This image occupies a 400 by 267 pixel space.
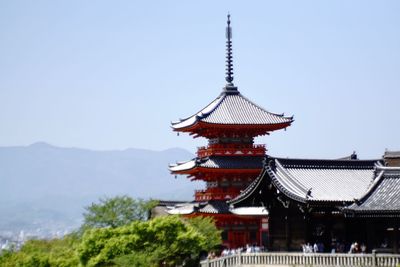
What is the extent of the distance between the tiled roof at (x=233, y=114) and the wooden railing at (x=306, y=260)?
20273 millimetres

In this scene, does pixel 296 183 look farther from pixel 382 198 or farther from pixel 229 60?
pixel 229 60

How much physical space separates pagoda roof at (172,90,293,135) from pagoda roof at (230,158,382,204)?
15743 mm

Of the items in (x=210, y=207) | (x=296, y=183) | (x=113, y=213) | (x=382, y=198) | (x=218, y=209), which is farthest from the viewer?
(x=113, y=213)

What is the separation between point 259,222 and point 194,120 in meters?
10.2

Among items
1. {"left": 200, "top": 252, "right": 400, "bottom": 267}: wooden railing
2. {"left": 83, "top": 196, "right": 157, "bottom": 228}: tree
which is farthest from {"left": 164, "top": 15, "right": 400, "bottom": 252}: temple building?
{"left": 83, "top": 196, "right": 157, "bottom": 228}: tree

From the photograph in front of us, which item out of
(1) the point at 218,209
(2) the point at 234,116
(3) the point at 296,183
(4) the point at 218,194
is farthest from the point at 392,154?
(3) the point at 296,183

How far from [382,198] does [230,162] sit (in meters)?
22.7

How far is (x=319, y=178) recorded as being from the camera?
54.2 m

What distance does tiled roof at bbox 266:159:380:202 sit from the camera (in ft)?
169

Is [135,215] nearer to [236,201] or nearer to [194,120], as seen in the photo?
[194,120]

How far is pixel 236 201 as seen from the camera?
55.3m

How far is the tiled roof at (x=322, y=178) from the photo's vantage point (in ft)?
169

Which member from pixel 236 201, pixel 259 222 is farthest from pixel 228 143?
pixel 236 201

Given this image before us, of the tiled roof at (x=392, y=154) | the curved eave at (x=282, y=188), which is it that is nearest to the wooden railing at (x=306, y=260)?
the curved eave at (x=282, y=188)
